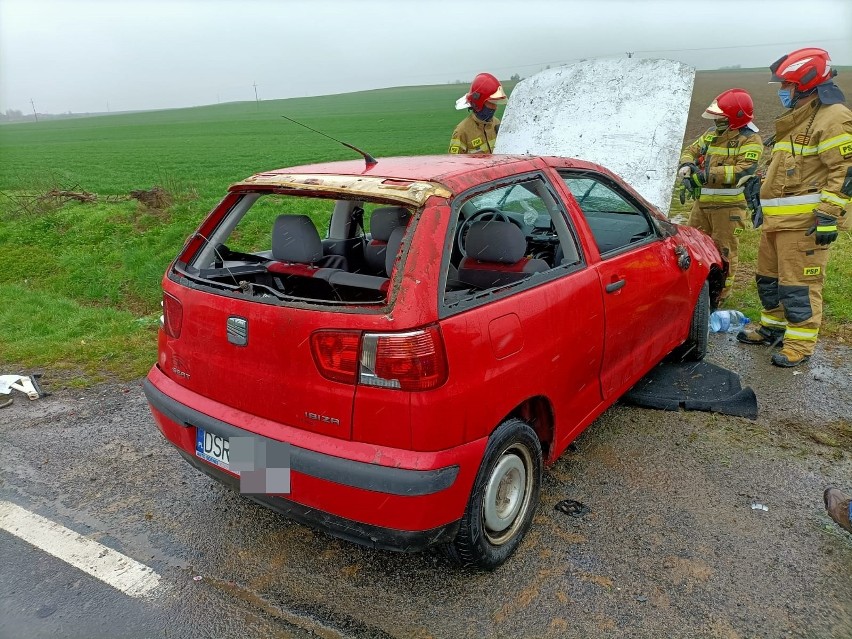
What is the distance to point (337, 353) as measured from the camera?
2.22 meters

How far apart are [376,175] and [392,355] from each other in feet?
2.89

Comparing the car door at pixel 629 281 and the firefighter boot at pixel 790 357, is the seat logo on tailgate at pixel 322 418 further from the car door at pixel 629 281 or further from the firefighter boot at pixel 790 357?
the firefighter boot at pixel 790 357

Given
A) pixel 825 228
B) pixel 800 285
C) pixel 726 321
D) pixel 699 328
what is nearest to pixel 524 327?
pixel 699 328

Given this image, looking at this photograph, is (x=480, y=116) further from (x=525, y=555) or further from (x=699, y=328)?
(x=525, y=555)

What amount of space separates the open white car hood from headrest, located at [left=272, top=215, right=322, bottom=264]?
374 cm

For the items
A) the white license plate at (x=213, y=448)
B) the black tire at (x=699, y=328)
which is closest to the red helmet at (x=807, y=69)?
the black tire at (x=699, y=328)

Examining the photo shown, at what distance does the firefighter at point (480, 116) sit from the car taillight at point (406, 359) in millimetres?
5165

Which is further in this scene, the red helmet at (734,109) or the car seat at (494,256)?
the red helmet at (734,109)

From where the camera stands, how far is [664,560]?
2.69 m

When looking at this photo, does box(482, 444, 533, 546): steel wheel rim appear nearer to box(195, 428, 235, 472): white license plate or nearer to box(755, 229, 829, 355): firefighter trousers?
box(195, 428, 235, 472): white license plate

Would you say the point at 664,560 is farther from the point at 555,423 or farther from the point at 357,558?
the point at 357,558

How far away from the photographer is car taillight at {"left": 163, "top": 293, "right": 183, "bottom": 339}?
8.87 feet

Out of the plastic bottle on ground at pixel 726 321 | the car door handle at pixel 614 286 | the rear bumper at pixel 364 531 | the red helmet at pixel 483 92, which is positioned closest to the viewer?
the rear bumper at pixel 364 531

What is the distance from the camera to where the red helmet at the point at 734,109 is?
5836mm
